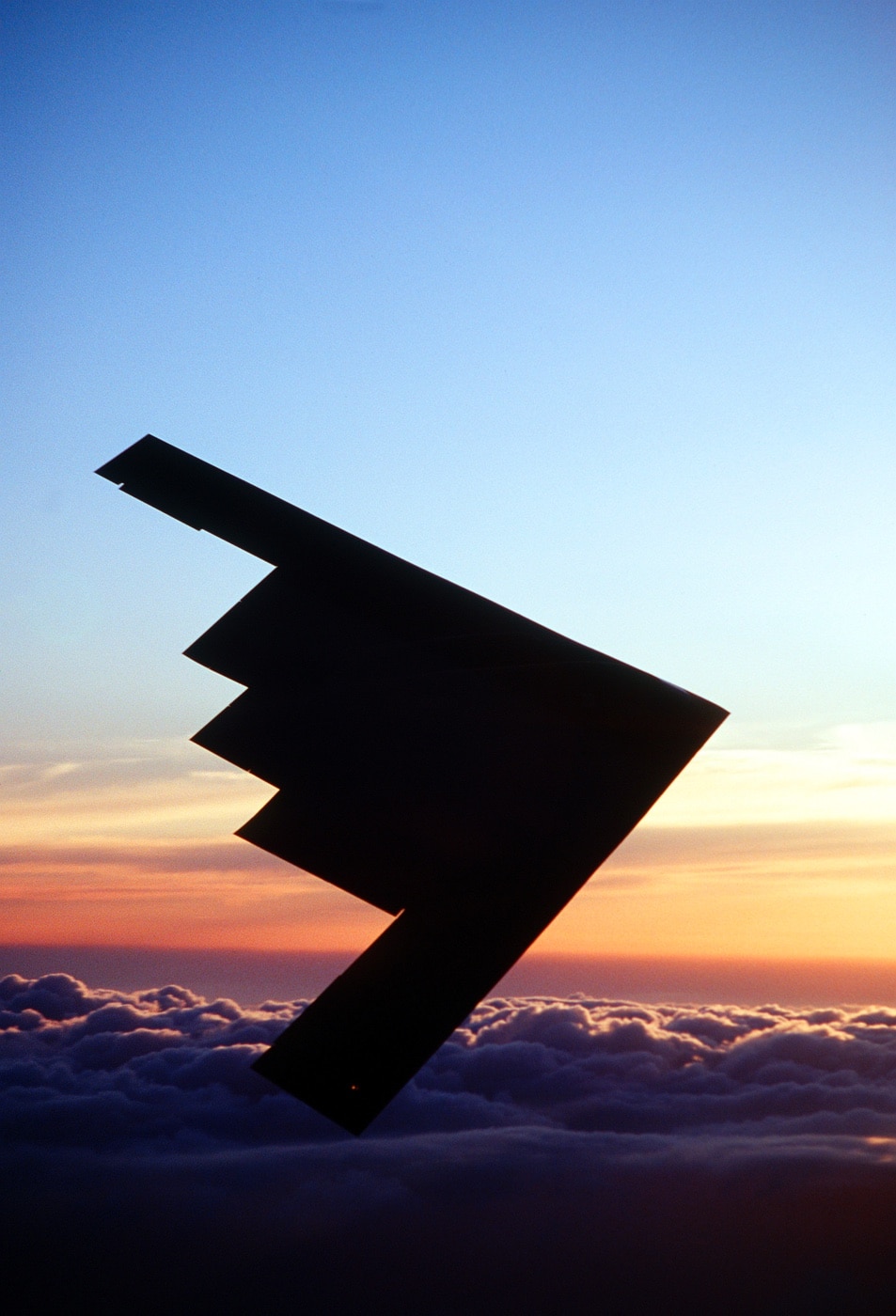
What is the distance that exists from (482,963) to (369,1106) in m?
0.64

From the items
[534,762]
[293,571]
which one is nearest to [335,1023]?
[534,762]

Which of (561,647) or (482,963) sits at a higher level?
(561,647)

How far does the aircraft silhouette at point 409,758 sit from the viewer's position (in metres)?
3.26

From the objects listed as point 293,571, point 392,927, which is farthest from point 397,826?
point 293,571

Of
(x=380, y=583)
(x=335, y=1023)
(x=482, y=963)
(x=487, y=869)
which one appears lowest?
(x=335, y=1023)

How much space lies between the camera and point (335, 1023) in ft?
10.7

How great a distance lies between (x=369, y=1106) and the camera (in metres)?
3.04

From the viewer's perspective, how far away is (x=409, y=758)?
3820 mm

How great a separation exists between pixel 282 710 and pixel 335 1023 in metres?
1.40

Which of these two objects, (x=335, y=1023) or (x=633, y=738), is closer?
(x=335, y=1023)

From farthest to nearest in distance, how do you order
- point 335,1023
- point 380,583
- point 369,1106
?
point 380,583, point 335,1023, point 369,1106

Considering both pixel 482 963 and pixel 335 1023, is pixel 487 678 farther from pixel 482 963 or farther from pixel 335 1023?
pixel 335 1023

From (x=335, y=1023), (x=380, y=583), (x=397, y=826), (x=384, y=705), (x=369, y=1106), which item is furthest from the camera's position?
(x=380, y=583)

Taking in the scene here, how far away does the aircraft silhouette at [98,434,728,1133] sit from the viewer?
3258 millimetres
